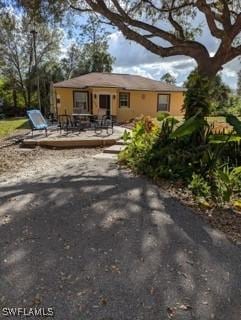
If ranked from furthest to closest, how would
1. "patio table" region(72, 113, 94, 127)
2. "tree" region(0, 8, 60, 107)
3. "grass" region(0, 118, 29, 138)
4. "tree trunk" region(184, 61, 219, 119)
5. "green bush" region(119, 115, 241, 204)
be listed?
"tree" region(0, 8, 60, 107) → "patio table" region(72, 113, 94, 127) → "grass" region(0, 118, 29, 138) → "tree trunk" region(184, 61, 219, 119) → "green bush" region(119, 115, 241, 204)

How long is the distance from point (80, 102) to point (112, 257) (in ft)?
62.7

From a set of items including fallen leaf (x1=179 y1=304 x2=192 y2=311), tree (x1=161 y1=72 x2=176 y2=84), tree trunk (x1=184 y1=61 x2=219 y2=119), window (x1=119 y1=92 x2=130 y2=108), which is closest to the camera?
fallen leaf (x1=179 y1=304 x2=192 y2=311)

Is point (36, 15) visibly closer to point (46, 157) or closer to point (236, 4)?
point (46, 157)

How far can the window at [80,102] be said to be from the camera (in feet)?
70.8

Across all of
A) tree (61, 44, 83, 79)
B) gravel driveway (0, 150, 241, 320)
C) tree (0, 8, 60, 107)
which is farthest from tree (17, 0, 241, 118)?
tree (61, 44, 83, 79)

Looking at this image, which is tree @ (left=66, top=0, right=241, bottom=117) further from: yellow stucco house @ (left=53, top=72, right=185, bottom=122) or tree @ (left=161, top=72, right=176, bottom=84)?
tree @ (left=161, top=72, right=176, bottom=84)

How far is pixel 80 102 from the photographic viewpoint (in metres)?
21.8

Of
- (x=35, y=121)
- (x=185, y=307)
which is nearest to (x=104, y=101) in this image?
(x=35, y=121)

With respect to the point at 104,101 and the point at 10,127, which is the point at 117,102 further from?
the point at 10,127

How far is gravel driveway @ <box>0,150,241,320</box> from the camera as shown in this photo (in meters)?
2.77

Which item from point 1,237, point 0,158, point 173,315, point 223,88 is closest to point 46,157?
point 0,158

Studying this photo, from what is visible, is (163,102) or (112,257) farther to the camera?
(163,102)

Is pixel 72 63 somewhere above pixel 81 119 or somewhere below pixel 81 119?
above

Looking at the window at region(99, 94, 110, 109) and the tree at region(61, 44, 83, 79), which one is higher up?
the tree at region(61, 44, 83, 79)
